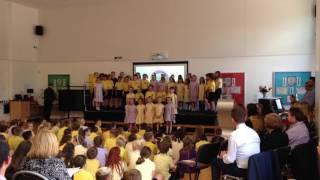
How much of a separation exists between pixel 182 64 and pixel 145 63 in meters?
1.48

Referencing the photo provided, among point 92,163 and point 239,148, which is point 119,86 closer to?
point 92,163

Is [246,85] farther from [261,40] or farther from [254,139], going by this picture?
[254,139]

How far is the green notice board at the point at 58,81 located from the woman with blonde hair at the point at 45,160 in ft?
39.4

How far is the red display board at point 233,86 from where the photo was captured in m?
11.6

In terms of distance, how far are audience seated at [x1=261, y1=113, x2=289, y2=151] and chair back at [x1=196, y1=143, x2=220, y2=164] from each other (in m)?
0.68

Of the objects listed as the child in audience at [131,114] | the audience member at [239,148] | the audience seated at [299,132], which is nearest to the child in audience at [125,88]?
the child in audience at [131,114]

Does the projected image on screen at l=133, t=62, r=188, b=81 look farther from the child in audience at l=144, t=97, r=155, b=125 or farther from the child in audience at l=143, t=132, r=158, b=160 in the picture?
the child in audience at l=143, t=132, r=158, b=160

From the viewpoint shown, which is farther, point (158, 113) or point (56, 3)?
point (56, 3)

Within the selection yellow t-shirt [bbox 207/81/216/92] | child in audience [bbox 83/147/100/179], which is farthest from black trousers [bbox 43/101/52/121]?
child in audience [bbox 83/147/100/179]

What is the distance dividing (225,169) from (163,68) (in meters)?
9.25

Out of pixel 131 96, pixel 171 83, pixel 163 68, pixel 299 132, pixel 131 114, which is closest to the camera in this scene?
pixel 299 132

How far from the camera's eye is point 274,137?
4.19m

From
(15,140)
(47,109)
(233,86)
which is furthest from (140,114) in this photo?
(15,140)

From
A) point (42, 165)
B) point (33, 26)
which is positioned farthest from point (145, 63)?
point (42, 165)
